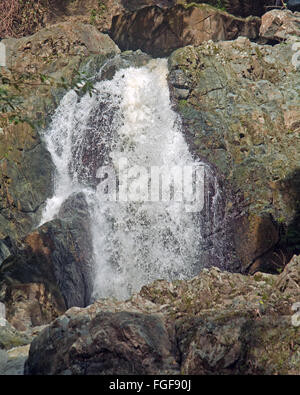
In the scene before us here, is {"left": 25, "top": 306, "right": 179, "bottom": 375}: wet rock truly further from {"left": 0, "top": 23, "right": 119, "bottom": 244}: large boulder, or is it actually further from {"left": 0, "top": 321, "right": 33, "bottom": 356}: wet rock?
{"left": 0, "top": 23, "right": 119, "bottom": 244}: large boulder

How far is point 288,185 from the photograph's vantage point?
12336 mm

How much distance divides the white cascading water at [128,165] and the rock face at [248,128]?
28.2 inches

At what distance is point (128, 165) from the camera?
13.1m

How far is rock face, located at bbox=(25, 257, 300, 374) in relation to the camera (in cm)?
666

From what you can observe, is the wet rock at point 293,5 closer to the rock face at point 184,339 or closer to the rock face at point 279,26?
the rock face at point 279,26

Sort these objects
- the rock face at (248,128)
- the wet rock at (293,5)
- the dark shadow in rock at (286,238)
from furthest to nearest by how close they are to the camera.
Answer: the wet rock at (293,5) < the rock face at (248,128) < the dark shadow in rock at (286,238)

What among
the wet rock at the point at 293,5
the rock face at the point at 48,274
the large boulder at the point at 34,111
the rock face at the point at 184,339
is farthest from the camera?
the wet rock at the point at 293,5

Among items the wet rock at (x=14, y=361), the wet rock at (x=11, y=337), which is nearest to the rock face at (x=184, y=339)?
the wet rock at (x=14, y=361)

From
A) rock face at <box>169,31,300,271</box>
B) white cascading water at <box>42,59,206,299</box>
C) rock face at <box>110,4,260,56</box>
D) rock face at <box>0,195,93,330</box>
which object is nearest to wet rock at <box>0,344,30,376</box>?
rock face at <box>0,195,93,330</box>

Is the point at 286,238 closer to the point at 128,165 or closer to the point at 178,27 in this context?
the point at 128,165

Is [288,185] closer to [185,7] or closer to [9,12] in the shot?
[185,7]

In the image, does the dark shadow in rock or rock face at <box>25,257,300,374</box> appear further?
the dark shadow in rock

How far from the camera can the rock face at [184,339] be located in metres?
6.66

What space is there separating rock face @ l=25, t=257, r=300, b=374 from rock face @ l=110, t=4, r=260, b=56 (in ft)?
31.5
